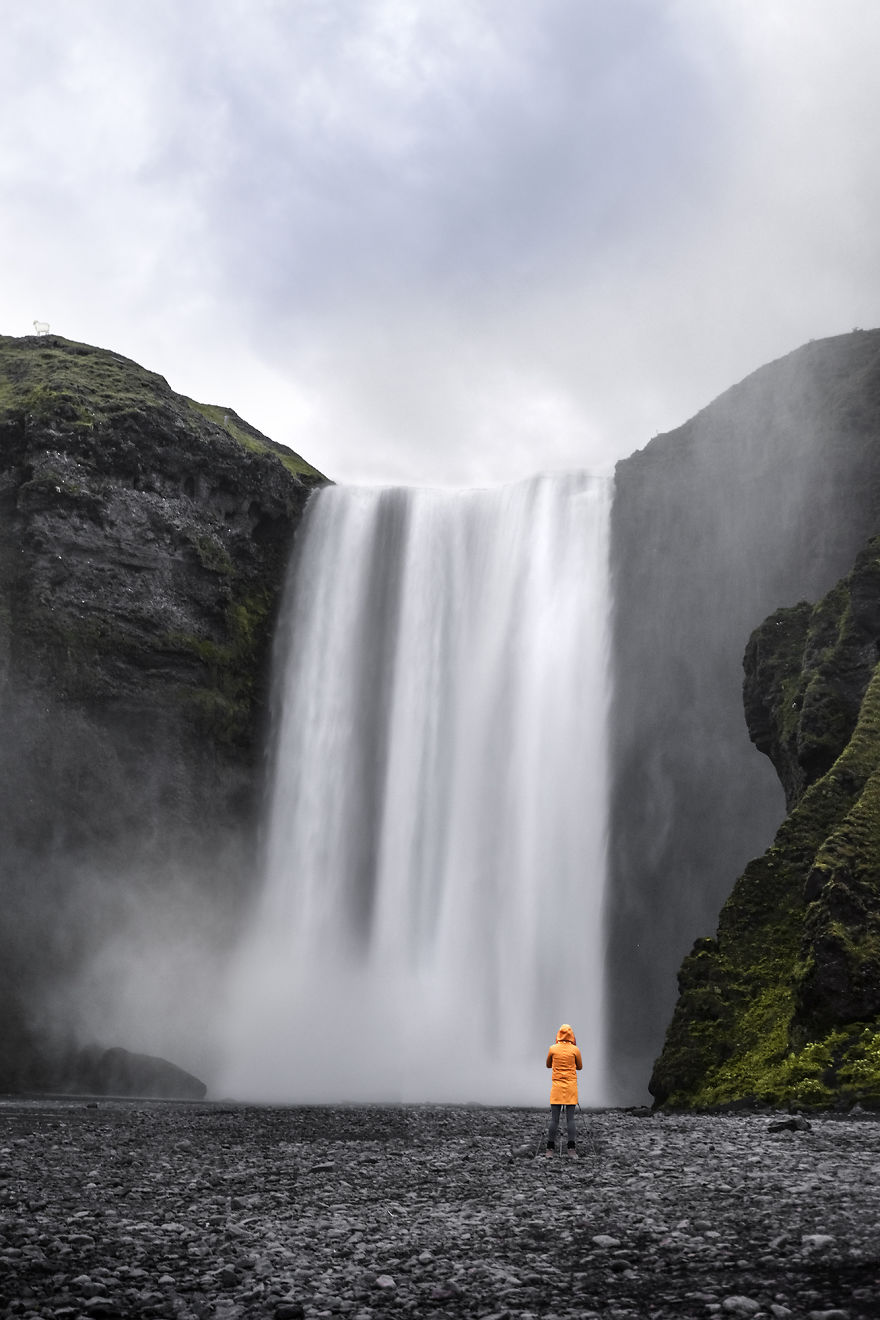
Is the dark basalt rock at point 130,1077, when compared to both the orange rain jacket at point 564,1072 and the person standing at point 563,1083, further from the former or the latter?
the orange rain jacket at point 564,1072

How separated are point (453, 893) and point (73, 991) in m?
14.4

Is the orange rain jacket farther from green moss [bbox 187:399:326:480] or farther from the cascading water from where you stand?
green moss [bbox 187:399:326:480]

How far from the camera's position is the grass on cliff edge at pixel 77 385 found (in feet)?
155

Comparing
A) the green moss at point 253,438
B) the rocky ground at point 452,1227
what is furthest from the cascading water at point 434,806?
the rocky ground at point 452,1227

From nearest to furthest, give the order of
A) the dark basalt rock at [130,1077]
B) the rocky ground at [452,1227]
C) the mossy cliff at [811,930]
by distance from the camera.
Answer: the rocky ground at [452,1227] → the mossy cliff at [811,930] → the dark basalt rock at [130,1077]

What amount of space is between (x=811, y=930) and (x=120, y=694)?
30.7 metres

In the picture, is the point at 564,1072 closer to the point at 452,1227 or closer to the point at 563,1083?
the point at 563,1083

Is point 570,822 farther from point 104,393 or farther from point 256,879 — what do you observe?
point 104,393

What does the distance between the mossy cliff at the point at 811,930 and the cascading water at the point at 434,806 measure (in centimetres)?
1232

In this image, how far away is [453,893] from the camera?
142 feet

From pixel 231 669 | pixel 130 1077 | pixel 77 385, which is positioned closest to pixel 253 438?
pixel 77 385

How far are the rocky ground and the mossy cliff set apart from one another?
369 cm

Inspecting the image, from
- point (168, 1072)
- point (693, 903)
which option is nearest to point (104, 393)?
point (168, 1072)

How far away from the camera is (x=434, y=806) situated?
4531 centimetres
